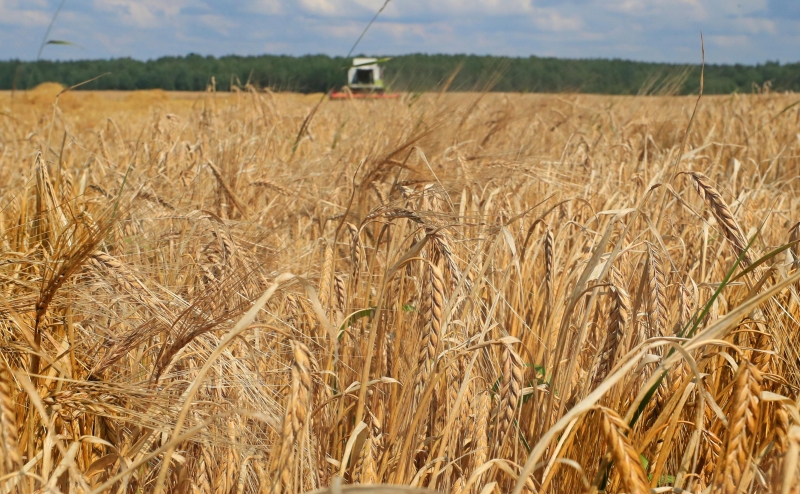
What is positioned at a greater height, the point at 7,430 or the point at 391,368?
the point at 7,430

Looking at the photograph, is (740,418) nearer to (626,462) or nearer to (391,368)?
(626,462)

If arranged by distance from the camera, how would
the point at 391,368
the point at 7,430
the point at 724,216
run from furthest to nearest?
the point at 391,368 < the point at 724,216 < the point at 7,430

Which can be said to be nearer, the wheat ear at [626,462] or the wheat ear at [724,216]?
the wheat ear at [626,462]

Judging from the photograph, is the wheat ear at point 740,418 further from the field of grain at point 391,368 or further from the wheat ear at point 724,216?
the wheat ear at point 724,216

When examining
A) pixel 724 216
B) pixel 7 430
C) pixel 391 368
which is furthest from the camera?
pixel 391 368

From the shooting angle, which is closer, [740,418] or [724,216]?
[740,418]

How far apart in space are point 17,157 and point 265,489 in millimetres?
3376

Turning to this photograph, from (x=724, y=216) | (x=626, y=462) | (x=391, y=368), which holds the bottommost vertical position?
(x=391, y=368)

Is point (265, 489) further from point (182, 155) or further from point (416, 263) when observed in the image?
point (182, 155)

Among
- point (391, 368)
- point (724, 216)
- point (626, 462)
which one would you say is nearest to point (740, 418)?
point (626, 462)

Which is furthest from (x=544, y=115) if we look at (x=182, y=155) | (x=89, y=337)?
(x=89, y=337)

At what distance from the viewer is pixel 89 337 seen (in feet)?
3.70

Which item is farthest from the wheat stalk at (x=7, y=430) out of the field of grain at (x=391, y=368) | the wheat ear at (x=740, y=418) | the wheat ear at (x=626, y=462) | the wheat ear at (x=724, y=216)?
the wheat ear at (x=724, y=216)

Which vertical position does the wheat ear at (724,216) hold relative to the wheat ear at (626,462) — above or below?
above
